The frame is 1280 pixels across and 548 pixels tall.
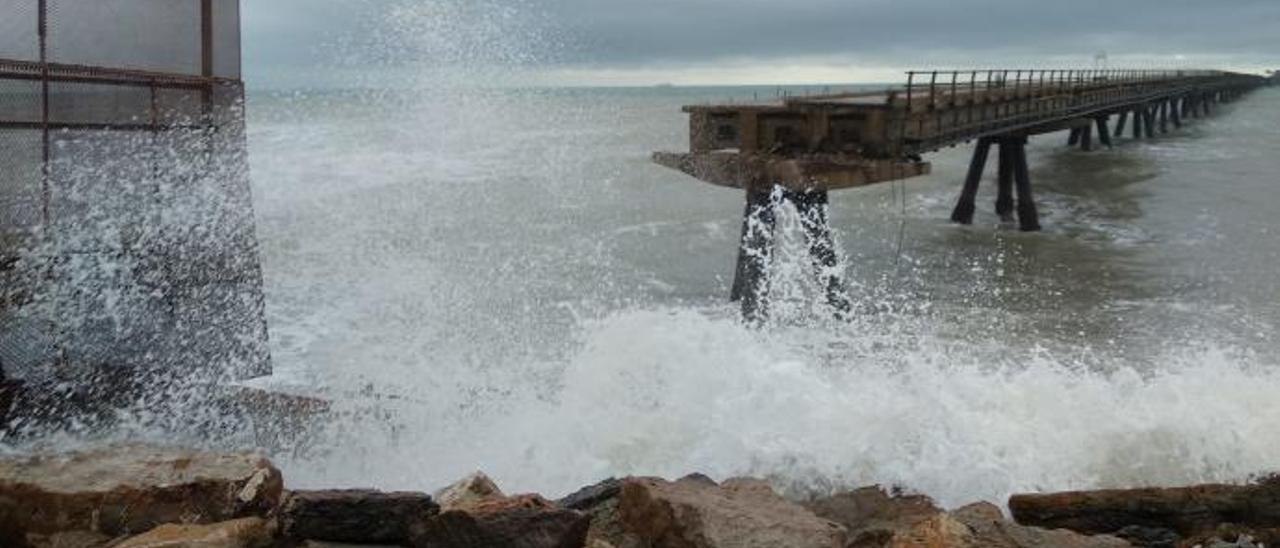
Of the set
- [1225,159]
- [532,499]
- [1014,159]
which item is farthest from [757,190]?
[1225,159]

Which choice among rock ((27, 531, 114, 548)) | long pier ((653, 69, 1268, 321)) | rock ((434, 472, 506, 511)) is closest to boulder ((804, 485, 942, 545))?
rock ((434, 472, 506, 511))

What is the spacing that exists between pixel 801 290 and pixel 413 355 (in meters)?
5.06

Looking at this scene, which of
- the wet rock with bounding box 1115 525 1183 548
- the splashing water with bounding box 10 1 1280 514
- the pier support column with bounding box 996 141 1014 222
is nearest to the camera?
the wet rock with bounding box 1115 525 1183 548

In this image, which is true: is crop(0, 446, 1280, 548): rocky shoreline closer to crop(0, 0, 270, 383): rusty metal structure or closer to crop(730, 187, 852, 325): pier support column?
crop(0, 0, 270, 383): rusty metal structure

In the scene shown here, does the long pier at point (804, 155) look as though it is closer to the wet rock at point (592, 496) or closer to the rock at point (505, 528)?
the wet rock at point (592, 496)

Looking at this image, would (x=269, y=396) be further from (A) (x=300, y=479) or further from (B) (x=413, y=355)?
(B) (x=413, y=355)

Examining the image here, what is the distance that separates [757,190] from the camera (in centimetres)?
1195

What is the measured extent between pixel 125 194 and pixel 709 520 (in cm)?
491

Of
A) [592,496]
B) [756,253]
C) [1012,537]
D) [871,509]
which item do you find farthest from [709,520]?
[756,253]

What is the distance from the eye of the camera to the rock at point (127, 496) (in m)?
4.31

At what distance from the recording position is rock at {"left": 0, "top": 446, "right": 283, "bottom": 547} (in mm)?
4309

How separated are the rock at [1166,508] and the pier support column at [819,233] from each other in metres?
6.65

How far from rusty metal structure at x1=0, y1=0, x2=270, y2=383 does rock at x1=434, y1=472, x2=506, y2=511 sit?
132 inches

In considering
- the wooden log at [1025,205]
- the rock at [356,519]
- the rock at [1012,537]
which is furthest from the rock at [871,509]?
the wooden log at [1025,205]
